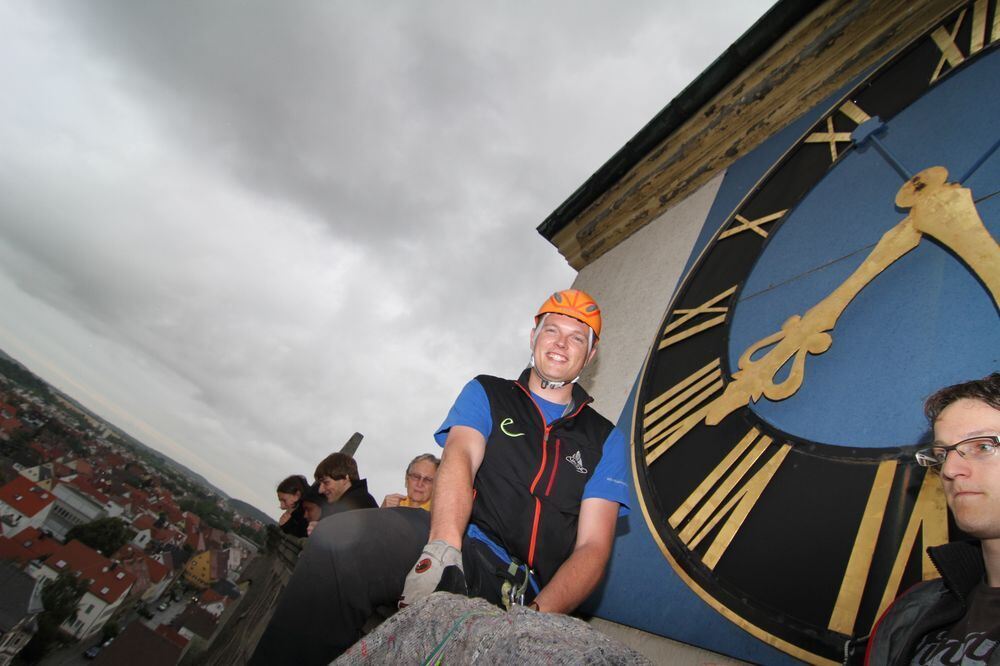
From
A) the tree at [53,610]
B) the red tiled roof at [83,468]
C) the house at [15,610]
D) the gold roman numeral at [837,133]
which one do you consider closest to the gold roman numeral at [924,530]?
the gold roman numeral at [837,133]

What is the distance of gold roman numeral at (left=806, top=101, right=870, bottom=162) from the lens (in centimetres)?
198

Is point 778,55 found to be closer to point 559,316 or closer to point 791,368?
point 791,368

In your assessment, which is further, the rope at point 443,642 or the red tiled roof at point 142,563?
the red tiled roof at point 142,563

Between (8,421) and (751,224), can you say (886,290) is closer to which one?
(751,224)

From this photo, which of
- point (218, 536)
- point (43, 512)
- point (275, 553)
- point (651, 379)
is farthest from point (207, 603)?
point (651, 379)

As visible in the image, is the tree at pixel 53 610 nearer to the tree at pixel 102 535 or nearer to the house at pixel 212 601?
the tree at pixel 102 535

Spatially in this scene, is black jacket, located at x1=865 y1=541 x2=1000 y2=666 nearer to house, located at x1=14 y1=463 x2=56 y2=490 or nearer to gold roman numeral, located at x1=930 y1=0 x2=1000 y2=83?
gold roman numeral, located at x1=930 y1=0 x2=1000 y2=83

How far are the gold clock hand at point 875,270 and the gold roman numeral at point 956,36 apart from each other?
21.1 inches

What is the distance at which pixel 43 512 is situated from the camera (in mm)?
34656

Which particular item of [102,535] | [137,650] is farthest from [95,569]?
[137,650]

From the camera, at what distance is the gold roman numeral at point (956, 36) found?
164cm

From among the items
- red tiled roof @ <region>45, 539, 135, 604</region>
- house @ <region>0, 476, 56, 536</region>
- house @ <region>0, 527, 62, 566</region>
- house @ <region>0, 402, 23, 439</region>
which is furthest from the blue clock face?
house @ <region>0, 402, 23, 439</region>

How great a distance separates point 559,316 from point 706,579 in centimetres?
91

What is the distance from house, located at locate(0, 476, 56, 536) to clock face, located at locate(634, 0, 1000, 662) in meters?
44.9
